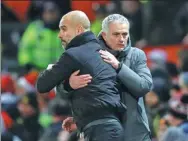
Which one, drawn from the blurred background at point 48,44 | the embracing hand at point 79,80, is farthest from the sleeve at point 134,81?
the blurred background at point 48,44

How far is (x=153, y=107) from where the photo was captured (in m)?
12.8

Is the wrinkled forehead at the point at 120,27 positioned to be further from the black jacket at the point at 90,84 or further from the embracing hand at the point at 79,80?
the embracing hand at the point at 79,80

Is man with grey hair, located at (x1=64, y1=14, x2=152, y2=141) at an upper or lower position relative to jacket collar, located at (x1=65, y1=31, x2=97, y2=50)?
lower

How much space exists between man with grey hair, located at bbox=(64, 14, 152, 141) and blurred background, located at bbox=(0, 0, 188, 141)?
4.55 metres

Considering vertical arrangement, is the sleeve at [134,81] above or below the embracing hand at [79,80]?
below

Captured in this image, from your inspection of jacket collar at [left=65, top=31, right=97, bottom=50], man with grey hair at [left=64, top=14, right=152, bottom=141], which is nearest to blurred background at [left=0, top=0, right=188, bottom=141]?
man with grey hair at [left=64, top=14, right=152, bottom=141]

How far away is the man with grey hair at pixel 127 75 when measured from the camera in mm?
8469

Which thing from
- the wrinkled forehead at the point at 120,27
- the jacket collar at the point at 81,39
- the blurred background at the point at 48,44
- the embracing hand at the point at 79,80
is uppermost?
the wrinkled forehead at the point at 120,27

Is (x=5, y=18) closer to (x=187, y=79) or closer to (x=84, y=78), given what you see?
(x=187, y=79)

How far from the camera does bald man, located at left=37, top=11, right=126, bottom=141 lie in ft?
27.5

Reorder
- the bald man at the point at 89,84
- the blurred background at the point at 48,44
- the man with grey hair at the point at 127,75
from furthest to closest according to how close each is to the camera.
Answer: the blurred background at the point at 48,44
the man with grey hair at the point at 127,75
the bald man at the point at 89,84

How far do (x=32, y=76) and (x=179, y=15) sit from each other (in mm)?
2599

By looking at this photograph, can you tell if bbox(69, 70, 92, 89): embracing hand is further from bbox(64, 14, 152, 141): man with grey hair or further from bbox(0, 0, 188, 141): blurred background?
bbox(0, 0, 188, 141): blurred background

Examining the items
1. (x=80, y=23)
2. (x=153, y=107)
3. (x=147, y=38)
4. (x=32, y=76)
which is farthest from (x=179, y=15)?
(x=80, y=23)
